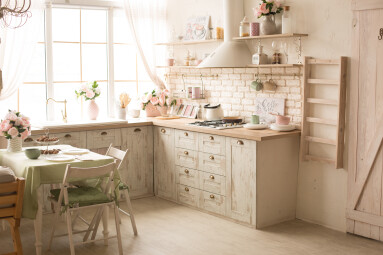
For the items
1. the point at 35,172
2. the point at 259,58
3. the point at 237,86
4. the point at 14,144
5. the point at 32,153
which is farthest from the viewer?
the point at 237,86

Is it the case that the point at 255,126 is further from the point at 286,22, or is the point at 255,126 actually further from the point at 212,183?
Answer: the point at 286,22

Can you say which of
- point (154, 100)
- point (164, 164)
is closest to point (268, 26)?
point (154, 100)

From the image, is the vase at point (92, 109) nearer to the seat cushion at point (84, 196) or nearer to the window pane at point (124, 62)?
the window pane at point (124, 62)

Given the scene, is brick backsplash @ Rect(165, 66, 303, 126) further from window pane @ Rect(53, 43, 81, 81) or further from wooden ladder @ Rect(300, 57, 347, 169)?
window pane @ Rect(53, 43, 81, 81)

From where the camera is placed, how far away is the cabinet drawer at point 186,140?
5777 millimetres

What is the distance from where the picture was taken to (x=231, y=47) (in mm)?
5770

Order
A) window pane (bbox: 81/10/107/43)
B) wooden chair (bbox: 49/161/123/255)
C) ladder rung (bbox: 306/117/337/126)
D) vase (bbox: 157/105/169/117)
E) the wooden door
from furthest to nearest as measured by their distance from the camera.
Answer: vase (bbox: 157/105/169/117) < window pane (bbox: 81/10/107/43) < ladder rung (bbox: 306/117/337/126) < the wooden door < wooden chair (bbox: 49/161/123/255)

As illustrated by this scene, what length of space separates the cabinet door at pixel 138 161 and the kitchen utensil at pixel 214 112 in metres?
0.77

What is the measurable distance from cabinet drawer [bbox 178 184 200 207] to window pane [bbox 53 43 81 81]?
6.45 ft

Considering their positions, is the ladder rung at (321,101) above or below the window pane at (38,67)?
below

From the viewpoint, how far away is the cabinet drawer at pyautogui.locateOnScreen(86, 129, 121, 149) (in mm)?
5992

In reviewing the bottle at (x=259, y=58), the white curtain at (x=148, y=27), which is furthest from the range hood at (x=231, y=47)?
the white curtain at (x=148, y=27)

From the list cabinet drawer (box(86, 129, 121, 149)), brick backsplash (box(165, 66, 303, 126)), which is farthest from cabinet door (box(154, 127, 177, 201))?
brick backsplash (box(165, 66, 303, 126))

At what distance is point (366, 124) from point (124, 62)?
3.45 metres
